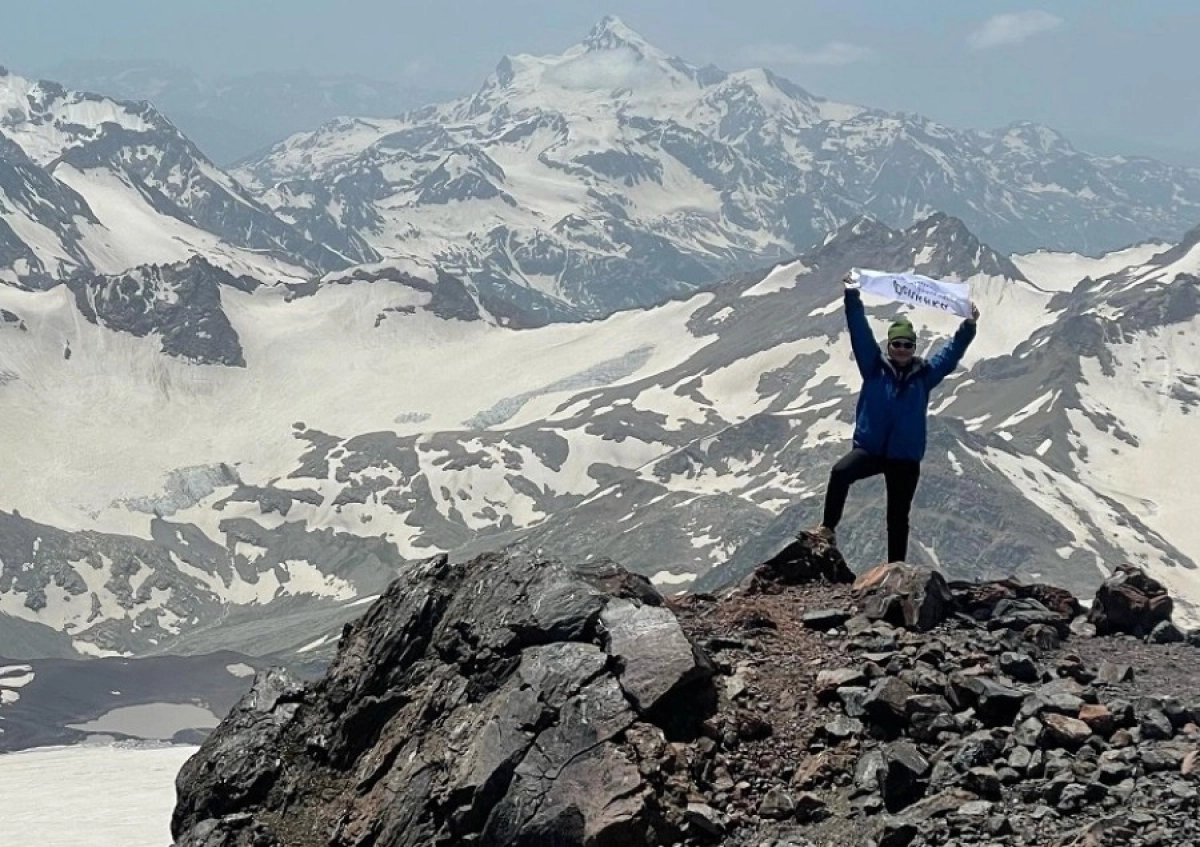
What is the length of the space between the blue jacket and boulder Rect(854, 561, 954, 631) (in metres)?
1.97

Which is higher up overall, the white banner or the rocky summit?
the white banner

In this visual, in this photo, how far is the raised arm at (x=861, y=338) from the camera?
2272cm

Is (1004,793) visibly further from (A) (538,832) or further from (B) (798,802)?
(A) (538,832)

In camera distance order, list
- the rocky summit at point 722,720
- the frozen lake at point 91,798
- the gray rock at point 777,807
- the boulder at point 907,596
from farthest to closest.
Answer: the frozen lake at point 91,798 → the boulder at point 907,596 → the gray rock at point 777,807 → the rocky summit at point 722,720

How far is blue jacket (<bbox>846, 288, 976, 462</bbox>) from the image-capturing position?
74.4 ft

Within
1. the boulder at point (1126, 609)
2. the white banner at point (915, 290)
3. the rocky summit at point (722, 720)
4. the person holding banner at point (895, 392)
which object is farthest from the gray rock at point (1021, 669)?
the white banner at point (915, 290)

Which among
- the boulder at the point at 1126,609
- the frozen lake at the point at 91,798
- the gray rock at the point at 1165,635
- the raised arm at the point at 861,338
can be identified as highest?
the raised arm at the point at 861,338

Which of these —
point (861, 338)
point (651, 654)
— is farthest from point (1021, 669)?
point (861, 338)

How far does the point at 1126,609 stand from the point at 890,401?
21.3 ft

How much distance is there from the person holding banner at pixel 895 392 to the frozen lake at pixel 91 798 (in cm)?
5862

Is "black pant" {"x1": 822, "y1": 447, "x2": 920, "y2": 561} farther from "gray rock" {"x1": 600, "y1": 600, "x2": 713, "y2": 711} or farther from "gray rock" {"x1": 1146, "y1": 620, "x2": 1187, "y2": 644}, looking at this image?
"gray rock" {"x1": 1146, "y1": 620, "x2": 1187, "y2": 644}

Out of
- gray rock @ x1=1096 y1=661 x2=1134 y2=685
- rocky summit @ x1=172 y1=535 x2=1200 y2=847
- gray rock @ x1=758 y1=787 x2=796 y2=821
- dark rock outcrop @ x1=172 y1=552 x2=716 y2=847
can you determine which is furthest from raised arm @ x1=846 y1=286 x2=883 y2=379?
gray rock @ x1=758 y1=787 x2=796 y2=821

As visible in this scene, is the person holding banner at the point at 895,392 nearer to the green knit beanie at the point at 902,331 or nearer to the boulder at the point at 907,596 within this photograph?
the green knit beanie at the point at 902,331

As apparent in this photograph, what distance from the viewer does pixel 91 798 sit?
3374 inches
